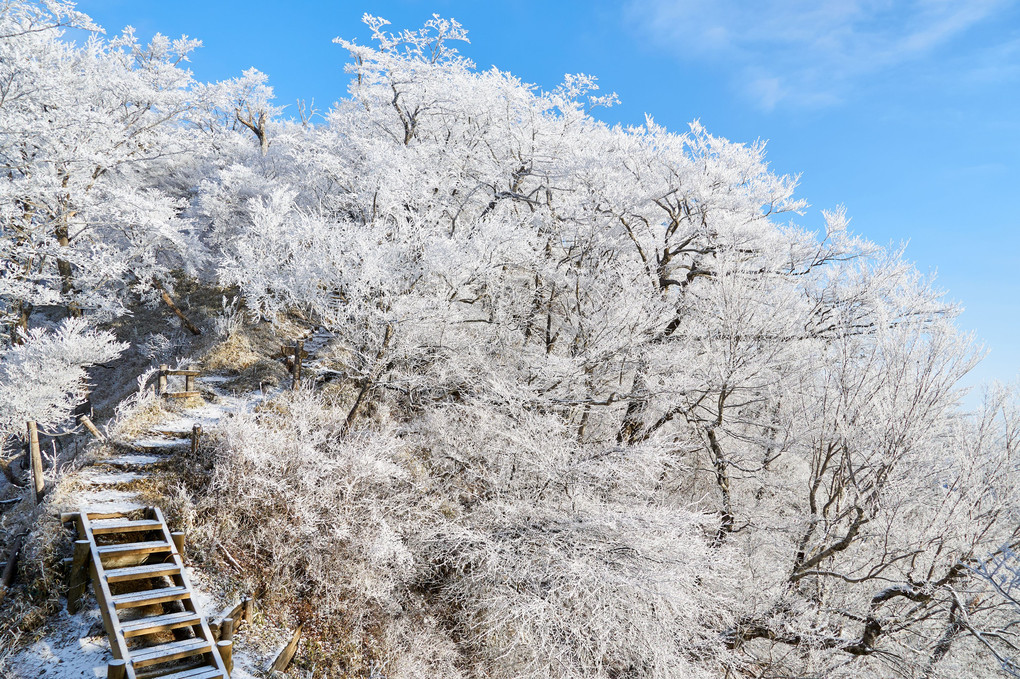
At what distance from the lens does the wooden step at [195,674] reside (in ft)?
16.5

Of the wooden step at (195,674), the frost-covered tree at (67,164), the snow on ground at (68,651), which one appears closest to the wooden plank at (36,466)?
the snow on ground at (68,651)

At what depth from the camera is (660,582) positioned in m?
7.65

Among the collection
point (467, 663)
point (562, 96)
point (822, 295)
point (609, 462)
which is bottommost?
point (467, 663)

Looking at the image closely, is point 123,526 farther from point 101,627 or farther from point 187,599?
point 187,599

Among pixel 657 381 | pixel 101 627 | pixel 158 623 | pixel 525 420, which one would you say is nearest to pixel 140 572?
pixel 101 627

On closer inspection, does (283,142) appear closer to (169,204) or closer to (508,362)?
(169,204)

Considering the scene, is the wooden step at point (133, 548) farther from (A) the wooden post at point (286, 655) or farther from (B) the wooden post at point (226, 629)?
(A) the wooden post at point (286, 655)

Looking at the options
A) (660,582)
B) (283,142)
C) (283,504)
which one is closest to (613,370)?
(660,582)

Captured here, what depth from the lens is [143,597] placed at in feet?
18.4

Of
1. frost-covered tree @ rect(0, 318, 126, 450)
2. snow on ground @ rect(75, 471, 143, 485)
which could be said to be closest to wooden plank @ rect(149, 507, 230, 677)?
snow on ground @ rect(75, 471, 143, 485)

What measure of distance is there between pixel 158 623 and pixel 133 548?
47.7 inches

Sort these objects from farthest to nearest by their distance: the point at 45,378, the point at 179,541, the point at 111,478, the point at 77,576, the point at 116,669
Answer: the point at 45,378 → the point at 111,478 → the point at 179,541 → the point at 77,576 → the point at 116,669

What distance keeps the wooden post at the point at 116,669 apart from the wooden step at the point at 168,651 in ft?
0.38

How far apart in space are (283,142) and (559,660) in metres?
22.6
